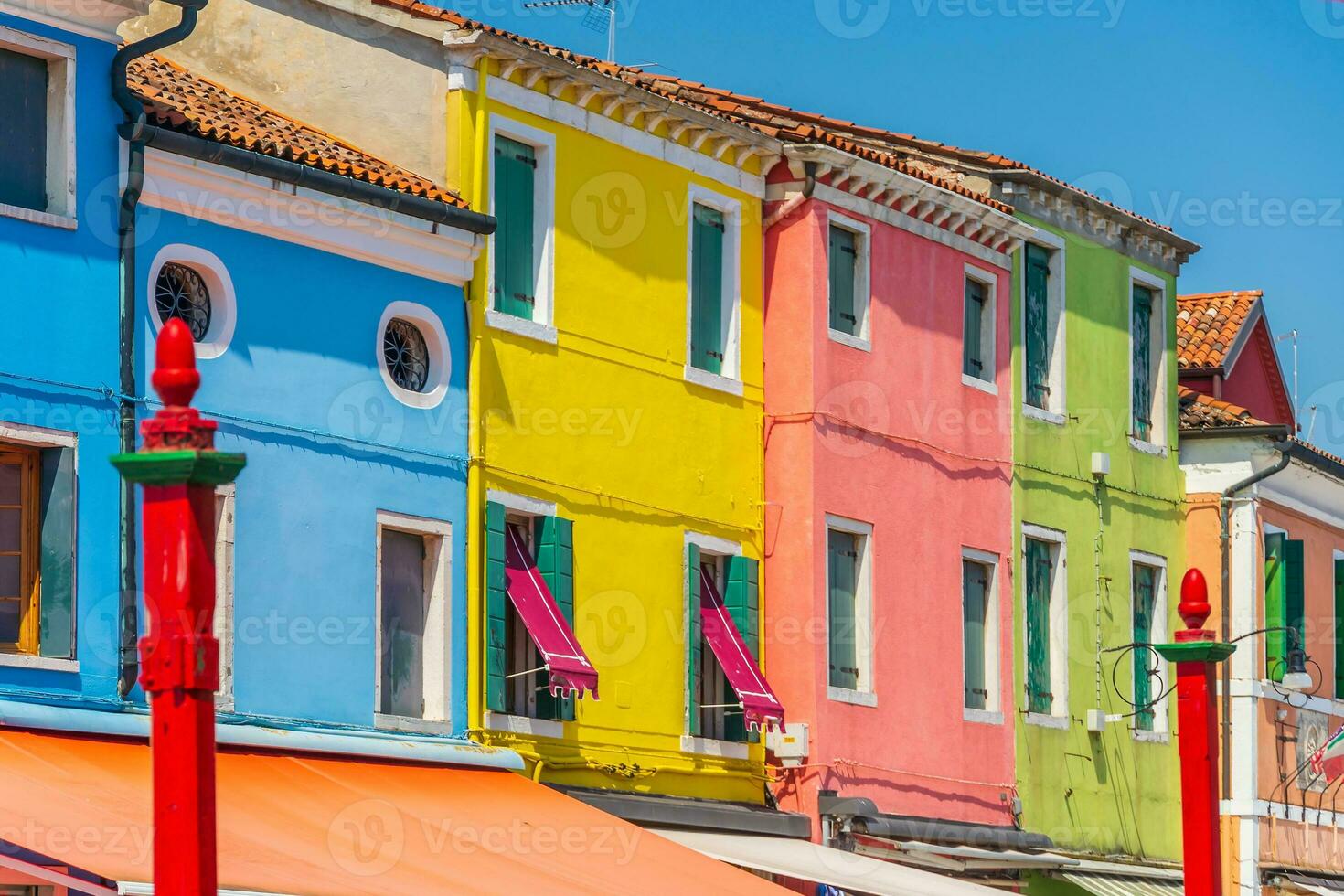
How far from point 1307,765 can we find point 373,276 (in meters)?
15.3

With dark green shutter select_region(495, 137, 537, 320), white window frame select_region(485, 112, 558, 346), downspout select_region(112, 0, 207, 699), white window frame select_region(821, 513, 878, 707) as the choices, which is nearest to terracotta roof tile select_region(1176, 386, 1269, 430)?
white window frame select_region(821, 513, 878, 707)

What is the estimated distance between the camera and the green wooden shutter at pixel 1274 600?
29906mm

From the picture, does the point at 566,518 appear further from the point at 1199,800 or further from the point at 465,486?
the point at 1199,800

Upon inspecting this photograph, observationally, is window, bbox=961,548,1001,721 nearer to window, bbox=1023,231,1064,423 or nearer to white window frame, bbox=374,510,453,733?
window, bbox=1023,231,1064,423

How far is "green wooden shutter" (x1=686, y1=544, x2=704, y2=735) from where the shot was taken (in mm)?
22375

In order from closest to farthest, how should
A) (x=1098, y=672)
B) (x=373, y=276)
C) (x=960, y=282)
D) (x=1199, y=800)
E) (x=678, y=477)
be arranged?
(x=1199, y=800)
(x=373, y=276)
(x=678, y=477)
(x=960, y=282)
(x=1098, y=672)

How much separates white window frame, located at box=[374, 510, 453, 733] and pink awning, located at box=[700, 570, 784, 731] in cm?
330

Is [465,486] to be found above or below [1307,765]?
above

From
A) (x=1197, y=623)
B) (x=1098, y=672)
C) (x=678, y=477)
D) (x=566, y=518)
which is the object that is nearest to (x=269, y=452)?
(x=566, y=518)

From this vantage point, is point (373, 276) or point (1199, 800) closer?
point (1199, 800)

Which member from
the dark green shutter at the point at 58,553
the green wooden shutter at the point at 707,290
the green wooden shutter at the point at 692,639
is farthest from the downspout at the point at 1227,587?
the dark green shutter at the point at 58,553

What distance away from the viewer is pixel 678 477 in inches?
886

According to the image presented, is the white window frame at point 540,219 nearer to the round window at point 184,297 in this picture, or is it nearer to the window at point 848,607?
the round window at point 184,297

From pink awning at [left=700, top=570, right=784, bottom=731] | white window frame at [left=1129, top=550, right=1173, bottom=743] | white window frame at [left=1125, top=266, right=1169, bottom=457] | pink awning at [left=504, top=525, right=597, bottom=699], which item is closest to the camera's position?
pink awning at [left=504, top=525, right=597, bottom=699]
